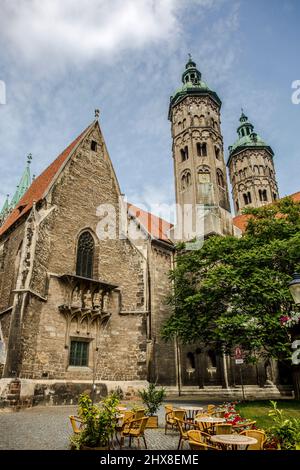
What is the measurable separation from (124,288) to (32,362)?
601 centimetres

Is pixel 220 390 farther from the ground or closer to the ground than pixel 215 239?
closer to the ground

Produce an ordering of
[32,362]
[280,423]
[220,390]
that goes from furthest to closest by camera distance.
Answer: [220,390]
[32,362]
[280,423]

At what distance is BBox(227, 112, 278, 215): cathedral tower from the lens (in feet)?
134

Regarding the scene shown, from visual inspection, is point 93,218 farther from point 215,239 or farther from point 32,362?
point 32,362

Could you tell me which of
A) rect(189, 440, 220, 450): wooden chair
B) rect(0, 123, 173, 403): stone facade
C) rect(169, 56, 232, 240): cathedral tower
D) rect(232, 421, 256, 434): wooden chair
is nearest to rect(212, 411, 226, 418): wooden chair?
rect(232, 421, 256, 434): wooden chair

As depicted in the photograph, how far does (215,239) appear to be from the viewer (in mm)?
16844

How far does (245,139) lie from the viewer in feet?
145

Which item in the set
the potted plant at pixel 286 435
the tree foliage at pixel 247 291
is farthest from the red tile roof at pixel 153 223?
the potted plant at pixel 286 435

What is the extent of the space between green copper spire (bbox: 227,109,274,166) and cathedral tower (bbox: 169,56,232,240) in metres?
9.36

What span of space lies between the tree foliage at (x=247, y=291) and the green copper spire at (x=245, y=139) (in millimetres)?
28173

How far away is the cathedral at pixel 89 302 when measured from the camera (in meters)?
13.3

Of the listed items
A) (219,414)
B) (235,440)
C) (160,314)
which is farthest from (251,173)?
(235,440)
